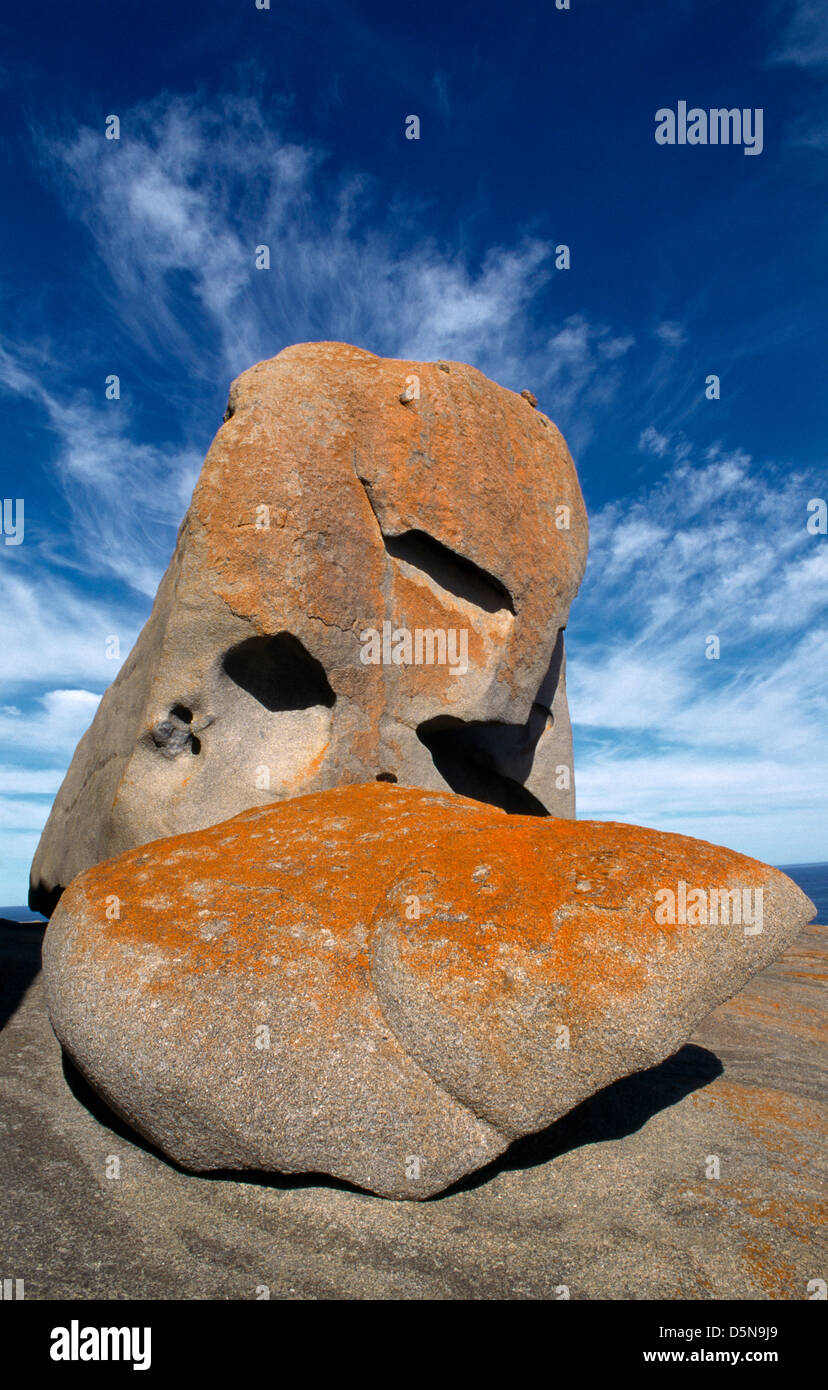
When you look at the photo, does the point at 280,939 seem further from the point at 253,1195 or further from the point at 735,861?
the point at 735,861

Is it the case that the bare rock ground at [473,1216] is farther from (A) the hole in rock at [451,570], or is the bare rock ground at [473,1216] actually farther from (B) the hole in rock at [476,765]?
(A) the hole in rock at [451,570]

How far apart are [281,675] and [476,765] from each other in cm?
333

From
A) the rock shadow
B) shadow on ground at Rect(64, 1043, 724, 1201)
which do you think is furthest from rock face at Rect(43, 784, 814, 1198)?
the rock shadow

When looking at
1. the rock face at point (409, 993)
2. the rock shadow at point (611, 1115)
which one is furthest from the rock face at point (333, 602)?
the rock shadow at point (611, 1115)

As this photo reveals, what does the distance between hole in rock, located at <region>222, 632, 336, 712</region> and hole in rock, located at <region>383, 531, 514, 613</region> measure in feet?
4.77

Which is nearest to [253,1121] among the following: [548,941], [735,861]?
[548,941]

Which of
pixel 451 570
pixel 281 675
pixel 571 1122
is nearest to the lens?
pixel 571 1122

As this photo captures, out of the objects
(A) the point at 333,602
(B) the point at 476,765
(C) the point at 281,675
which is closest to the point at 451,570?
(A) the point at 333,602

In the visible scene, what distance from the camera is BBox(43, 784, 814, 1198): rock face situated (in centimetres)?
345

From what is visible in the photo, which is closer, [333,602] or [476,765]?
[333,602]

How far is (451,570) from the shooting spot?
8000 mm

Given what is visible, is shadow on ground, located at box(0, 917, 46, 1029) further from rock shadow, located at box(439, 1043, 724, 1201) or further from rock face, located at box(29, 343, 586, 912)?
rock shadow, located at box(439, 1043, 724, 1201)

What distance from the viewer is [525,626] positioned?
8.34 m

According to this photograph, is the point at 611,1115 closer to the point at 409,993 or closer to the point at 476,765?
the point at 409,993
